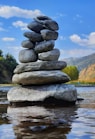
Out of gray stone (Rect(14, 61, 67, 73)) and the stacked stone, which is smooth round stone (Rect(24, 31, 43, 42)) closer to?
the stacked stone

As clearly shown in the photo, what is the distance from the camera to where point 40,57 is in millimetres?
26406

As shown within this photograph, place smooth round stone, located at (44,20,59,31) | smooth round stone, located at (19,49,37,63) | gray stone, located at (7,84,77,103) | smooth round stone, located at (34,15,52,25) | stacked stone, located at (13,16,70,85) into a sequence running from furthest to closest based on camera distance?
smooth round stone, located at (34,15,52,25) → smooth round stone, located at (44,20,59,31) → smooth round stone, located at (19,49,37,63) → stacked stone, located at (13,16,70,85) → gray stone, located at (7,84,77,103)

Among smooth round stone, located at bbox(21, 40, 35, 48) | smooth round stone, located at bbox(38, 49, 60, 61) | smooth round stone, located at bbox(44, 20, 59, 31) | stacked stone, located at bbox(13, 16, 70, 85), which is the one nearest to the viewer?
stacked stone, located at bbox(13, 16, 70, 85)

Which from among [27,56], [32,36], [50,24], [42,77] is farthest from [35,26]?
[42,77]

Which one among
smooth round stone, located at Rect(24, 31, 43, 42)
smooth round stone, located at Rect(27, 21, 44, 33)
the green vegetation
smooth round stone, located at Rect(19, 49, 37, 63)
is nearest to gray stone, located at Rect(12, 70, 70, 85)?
smooth round stone, located at Rect(19, 49, 37, 63)

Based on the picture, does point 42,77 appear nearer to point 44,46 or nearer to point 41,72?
point 41,72

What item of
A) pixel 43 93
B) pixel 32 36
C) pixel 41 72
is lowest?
pixel 43 93

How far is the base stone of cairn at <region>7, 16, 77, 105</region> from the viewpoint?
24703 millimetres

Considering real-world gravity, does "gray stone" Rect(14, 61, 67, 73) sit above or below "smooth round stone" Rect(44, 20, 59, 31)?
below

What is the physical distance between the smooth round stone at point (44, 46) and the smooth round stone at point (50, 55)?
41 cm

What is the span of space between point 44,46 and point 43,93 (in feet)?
12.7

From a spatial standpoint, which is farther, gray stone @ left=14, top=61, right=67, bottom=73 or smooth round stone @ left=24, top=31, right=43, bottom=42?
smooth round stone @ left=24, top=31, right=43, bottom=42

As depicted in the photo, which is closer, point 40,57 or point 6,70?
point 40,57

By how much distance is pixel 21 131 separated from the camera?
440 inches
